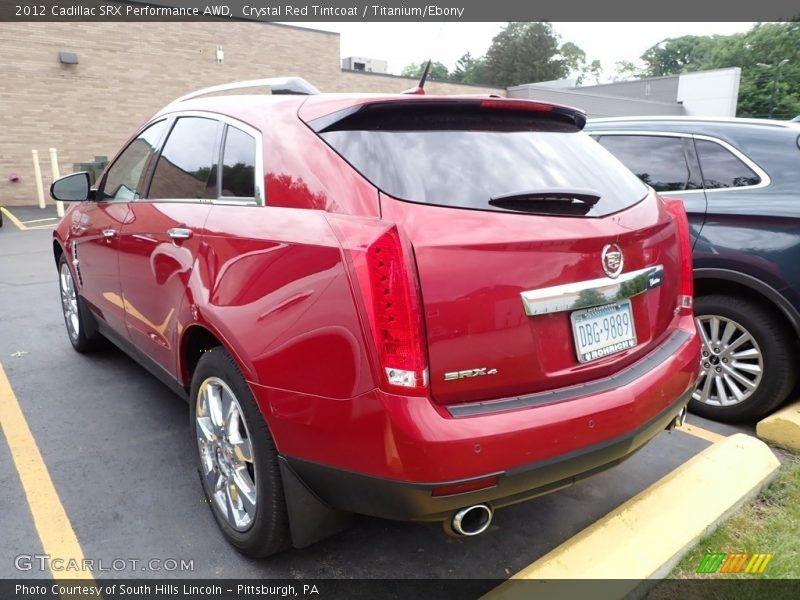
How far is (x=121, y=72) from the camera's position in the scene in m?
17.8

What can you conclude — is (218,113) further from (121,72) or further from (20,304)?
(121,72)

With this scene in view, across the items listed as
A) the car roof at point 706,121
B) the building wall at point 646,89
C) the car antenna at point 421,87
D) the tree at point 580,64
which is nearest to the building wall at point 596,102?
the building wall at point 646,89

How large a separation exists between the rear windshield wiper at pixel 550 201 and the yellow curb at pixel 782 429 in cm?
220

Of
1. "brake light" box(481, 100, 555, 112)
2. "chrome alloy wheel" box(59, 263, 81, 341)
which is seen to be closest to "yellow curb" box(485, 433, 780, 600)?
"brake light" box(481, 100, 555, 112)

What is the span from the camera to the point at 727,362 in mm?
3742

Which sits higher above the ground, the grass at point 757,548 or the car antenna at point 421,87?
the car antenna at point 421,87

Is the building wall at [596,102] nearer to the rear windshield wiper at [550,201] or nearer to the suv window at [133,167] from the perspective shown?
the suv window at [133,167]

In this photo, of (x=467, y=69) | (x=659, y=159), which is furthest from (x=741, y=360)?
(x=467, y=69)

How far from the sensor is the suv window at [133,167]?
3395mm

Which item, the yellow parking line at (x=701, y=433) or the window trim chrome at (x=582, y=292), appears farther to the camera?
the yellow parking line at (x=701, y=433)

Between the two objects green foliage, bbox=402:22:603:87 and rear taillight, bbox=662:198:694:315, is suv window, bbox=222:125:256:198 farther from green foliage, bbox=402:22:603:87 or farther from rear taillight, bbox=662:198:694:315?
green foliage, bbox=402:22:603:87

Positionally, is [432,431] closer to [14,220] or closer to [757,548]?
[757,548]

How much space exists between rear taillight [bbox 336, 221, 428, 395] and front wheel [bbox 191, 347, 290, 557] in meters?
0.66

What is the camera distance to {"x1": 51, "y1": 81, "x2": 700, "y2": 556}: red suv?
5.86 ft
